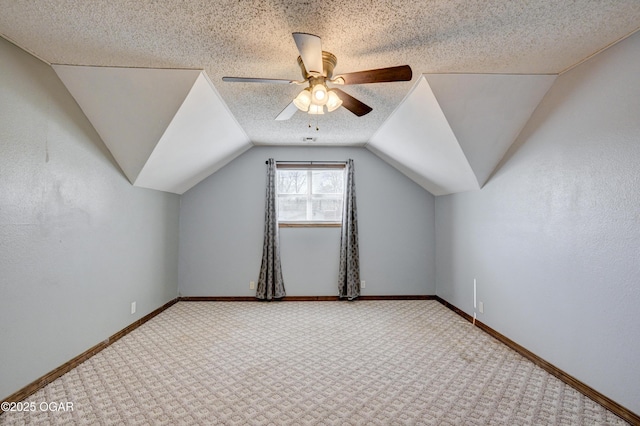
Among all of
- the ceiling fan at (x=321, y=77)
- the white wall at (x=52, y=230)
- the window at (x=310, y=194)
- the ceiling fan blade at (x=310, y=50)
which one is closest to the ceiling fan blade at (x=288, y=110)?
the ceiling fan at (x=321, y=77)

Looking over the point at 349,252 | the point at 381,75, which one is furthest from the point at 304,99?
the point at 349,252

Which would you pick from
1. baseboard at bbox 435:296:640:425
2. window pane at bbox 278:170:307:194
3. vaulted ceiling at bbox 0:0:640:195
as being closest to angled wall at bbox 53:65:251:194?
vaulted ceiling at bbox 0:0:640:195

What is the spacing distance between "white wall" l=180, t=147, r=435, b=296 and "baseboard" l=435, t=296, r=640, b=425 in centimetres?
158

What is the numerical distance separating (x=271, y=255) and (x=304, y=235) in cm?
58

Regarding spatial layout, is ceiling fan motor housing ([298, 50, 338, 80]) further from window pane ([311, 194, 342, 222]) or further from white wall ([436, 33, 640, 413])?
→ window pane ([311, 194, 342, 222])

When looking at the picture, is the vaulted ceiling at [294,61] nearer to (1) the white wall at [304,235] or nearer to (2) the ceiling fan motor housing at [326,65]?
(2) the ceiling fan motor housing at [326,65]

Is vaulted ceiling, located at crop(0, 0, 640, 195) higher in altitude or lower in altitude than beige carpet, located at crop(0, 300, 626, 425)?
higher

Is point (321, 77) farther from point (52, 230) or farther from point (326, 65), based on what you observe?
point (52, 230)

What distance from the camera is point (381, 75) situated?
6.71 ft

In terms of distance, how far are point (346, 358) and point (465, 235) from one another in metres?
2.23

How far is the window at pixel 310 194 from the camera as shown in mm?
5188

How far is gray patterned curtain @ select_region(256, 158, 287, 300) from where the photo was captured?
193 inches

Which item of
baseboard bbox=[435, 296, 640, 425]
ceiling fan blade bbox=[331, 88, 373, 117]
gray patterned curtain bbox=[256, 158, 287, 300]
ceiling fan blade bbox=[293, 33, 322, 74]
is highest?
ceiling fan blade bbox=[293, 33, 322, 74]

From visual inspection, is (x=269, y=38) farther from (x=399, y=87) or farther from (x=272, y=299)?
(x=272, y=299)
